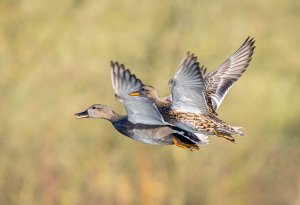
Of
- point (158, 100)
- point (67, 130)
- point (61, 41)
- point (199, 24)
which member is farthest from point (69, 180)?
point (158, 100)

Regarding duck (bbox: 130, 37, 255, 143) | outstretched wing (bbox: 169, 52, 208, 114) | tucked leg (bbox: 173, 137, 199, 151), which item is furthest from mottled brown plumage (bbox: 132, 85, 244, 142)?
tucked leg (bbox: 173, 137, 199, 151)

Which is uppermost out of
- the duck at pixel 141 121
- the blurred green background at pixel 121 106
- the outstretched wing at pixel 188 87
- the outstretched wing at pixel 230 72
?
the blurred green background at pixel 121 106

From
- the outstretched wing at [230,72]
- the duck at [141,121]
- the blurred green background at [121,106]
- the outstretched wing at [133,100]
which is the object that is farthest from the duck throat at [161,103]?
the blurred green background at [121,106]

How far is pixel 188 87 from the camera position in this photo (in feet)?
36.9

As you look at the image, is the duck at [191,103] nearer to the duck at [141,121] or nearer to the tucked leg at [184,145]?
the duck at [141,121]

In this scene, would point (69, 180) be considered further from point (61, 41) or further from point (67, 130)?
point (61, 41)

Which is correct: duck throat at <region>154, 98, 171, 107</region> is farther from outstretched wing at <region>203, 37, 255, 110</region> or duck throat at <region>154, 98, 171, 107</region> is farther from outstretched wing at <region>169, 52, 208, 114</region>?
outstretched wing at <region>203, 37, 255, 110</region>

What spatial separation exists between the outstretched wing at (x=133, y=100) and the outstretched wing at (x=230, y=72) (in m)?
1.49

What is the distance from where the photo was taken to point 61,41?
20562 mm

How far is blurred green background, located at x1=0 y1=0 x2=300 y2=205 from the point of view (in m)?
19.8

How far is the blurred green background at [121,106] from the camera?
19.8m

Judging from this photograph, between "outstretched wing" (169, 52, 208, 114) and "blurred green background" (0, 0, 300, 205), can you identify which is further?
"blurred green background" (0, 0, 300, 205)

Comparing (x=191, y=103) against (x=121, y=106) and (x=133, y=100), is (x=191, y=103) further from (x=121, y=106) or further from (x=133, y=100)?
(x=121, y=106)

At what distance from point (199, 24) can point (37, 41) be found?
2.87 metres
